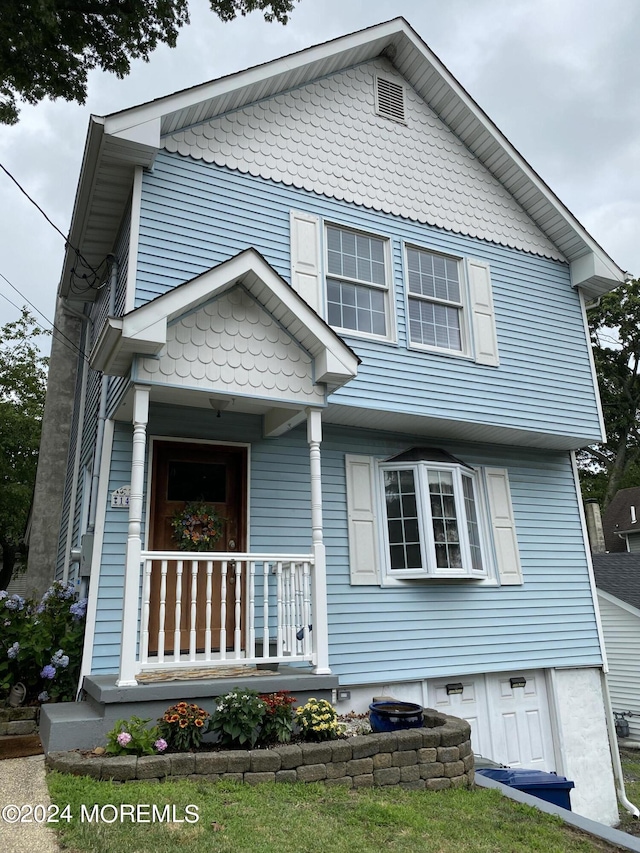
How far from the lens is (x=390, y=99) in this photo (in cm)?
888

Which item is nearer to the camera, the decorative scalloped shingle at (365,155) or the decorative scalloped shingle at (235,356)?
the decorative scalloped shingle at (235,356)

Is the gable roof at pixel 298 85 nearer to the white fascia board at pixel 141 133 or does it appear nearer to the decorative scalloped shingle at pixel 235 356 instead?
the white fascia board at pixel 141 133

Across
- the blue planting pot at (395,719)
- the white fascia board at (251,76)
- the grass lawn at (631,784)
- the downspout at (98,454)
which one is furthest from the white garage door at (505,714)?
the white fascia board at (251,76)

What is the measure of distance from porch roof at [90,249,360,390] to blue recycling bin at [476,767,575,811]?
391 cm

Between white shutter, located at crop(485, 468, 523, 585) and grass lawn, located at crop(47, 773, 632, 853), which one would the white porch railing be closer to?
grass lawn, located at crop(47, 773, 632, 853)

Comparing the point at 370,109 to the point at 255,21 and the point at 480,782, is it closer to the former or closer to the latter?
the point at 255,21

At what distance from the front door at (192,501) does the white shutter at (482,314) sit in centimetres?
361

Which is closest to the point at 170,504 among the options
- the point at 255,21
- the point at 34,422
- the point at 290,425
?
the point at 290,425

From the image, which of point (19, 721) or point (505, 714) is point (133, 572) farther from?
point (505, 714)

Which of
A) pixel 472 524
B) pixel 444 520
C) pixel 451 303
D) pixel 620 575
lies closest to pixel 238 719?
Answer: pixel 444 520

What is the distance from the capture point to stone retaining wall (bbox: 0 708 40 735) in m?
5.35

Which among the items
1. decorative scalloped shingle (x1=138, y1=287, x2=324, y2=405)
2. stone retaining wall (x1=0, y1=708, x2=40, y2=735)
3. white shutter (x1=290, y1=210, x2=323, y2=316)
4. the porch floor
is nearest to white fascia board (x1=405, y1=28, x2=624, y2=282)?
white shutter (x1=290, y1=210, x2=323, y2=316)

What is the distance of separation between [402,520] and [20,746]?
15.3ft

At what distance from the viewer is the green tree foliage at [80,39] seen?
5660 millimetres
